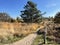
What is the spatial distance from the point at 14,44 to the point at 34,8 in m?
34.4

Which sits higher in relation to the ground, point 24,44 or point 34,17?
point 34,17

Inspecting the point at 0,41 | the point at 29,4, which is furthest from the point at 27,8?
the point at 0,41

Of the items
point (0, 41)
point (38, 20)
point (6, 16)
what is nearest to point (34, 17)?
point (38, 20)

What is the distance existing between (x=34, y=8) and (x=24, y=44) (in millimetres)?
34385

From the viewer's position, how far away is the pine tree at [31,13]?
46719 millimetres

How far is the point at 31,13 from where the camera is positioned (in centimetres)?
4697

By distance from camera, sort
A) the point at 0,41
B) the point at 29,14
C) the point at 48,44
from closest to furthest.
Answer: the point at 48,44 → the point at 0,41 → the point at 29,14

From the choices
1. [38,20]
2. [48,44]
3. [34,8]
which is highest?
[34,8]

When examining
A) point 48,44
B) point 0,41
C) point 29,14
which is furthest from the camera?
point 29,14

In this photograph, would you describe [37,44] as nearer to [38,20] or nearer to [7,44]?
[7,44]

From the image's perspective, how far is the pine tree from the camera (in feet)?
153

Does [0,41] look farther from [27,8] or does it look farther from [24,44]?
[27,8]

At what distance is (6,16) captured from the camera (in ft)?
162

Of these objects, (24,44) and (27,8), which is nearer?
(24,44)
